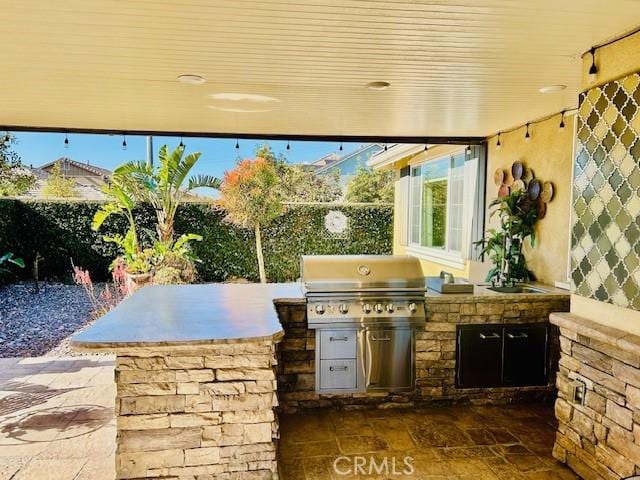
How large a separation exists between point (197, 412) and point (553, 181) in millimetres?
3994

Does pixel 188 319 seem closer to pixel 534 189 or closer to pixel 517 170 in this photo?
pixel 534 189

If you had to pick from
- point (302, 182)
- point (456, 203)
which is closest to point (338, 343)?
point (456, 203)

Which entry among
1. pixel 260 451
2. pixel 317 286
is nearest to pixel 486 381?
pixel 317 286

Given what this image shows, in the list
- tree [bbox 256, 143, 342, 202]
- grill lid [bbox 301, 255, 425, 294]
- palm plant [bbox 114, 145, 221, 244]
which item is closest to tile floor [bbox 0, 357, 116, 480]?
grill lid [bbox 301, 255, 425, 294]

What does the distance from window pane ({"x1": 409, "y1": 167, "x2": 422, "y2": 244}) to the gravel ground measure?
5723 mm

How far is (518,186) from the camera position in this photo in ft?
17.2

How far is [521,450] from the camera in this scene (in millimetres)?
3328

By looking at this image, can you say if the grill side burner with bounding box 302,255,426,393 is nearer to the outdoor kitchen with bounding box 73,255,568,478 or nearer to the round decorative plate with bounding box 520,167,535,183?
the outdoor kitchen with bounding box 73,255,568,478

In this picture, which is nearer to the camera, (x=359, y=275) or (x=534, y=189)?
(x=359, y=275)

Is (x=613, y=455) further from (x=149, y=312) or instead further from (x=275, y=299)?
(x=149, y=312)

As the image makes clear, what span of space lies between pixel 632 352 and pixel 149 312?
2770 millimetres

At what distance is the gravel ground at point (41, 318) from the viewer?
604 cm

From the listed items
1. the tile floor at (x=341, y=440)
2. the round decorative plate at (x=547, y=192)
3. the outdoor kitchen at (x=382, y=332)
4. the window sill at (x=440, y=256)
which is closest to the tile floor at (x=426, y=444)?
the tile floor at (x=341, y=440)

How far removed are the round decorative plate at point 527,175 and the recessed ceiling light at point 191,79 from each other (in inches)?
138
